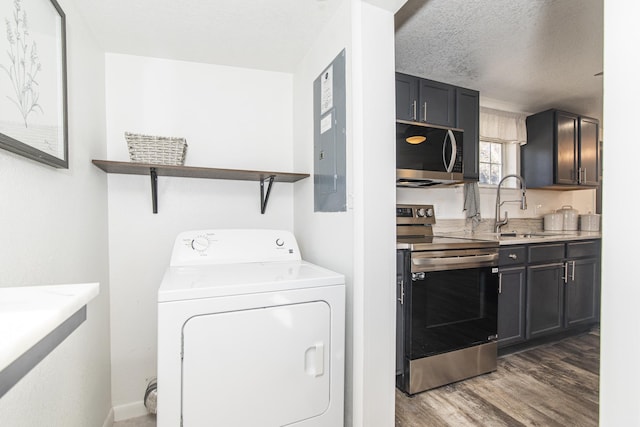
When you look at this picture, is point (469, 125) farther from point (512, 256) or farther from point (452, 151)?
point (512, 256)

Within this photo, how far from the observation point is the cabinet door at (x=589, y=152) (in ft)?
10.8

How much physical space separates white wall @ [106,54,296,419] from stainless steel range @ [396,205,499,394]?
3.13ft

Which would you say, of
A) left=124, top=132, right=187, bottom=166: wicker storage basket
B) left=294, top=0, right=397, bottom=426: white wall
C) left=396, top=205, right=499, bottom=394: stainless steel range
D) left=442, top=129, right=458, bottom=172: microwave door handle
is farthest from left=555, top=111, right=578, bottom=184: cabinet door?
left=124, top=132, right=187, bottom=166: wicker storage basket

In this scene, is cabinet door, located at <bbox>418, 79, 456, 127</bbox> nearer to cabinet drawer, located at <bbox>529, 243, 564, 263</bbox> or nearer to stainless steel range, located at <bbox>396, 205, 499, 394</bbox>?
stainless steel range, located at <bbox>396, 205, 499, 394</bbox>

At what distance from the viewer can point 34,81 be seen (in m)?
0.97

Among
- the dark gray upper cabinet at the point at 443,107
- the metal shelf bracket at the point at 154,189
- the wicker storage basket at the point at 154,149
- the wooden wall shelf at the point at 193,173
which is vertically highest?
the dark gray upper cabinet at the point at 443,107

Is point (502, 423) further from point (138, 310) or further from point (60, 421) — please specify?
point (138, 310)

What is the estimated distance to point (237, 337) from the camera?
1174mm

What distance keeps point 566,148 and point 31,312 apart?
4160 mm

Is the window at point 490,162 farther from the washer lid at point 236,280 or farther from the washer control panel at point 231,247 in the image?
the washer lid at point 236,280

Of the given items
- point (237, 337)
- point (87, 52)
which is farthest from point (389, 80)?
point (87, 52)

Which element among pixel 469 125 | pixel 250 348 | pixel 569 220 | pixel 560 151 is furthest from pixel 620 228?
pixel 569 220

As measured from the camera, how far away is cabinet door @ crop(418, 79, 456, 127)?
7.72 feet

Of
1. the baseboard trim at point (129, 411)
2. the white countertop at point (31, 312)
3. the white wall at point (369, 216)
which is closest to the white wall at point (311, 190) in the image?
the white wall at point (369, 216)
